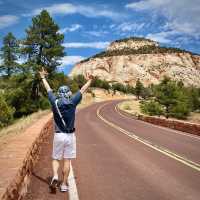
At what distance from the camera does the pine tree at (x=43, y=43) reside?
144ft

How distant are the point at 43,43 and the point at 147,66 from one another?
132 m

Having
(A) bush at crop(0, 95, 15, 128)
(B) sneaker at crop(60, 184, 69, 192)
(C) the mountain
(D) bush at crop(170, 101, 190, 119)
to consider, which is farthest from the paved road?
(C) the mountain

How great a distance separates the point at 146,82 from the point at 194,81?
25.5 metres

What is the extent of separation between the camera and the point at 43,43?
4406 centimetres

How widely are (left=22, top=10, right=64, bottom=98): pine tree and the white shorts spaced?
37.6 meters

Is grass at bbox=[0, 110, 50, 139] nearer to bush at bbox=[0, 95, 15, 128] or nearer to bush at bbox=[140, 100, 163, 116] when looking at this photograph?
bush at bbox=[0, 95, 15, 128]

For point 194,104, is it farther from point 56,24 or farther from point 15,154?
point 15,154

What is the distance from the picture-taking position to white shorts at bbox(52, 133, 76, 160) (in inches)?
253

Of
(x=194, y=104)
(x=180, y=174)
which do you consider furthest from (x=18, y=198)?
(x=194, y=104)

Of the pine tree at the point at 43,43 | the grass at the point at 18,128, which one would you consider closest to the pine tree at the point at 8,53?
the pine tree at the point at 43,43

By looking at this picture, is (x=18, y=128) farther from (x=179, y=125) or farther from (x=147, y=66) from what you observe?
(x=147, y=66)

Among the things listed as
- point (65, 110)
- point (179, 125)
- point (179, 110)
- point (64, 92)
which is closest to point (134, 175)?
point (65, 110)

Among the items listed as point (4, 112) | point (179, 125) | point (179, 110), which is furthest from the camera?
point (179, 110)

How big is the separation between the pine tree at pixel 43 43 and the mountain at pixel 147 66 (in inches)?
4708
